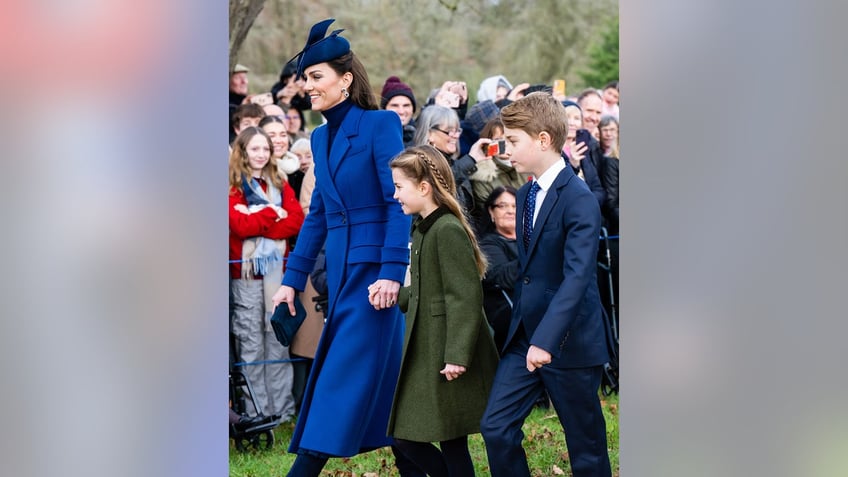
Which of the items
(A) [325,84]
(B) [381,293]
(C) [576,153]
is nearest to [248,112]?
(C) [576,153]

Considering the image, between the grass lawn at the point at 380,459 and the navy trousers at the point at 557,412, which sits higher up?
the navy trousers at the point at 557,412

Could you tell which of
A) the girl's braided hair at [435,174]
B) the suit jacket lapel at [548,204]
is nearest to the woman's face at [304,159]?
the girl's braided hair at [435,174]

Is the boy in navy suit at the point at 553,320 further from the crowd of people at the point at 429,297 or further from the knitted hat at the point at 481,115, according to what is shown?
the knitted hat at the point at 481,115

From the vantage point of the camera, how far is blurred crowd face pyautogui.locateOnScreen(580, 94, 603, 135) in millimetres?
9383

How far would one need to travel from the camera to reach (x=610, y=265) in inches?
348

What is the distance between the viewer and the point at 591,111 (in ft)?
31.0

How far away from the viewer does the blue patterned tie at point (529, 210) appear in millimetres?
5152

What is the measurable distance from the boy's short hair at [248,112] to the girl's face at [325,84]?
101 inches

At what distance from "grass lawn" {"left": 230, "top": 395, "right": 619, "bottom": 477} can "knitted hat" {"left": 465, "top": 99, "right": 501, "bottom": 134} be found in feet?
6.77

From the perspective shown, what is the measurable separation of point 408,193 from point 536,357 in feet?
3.02

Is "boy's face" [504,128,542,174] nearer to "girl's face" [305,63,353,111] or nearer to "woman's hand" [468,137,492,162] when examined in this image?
"girl's face" [305,63,353,111]
